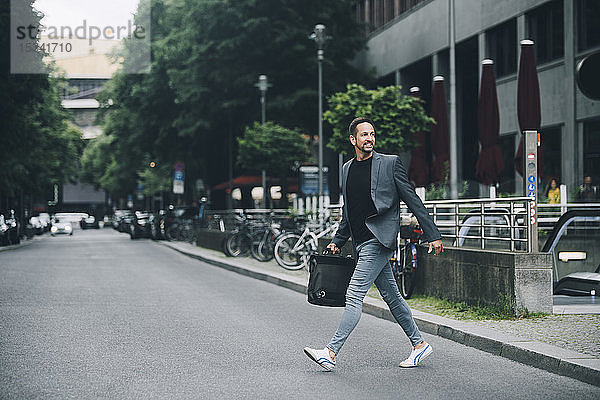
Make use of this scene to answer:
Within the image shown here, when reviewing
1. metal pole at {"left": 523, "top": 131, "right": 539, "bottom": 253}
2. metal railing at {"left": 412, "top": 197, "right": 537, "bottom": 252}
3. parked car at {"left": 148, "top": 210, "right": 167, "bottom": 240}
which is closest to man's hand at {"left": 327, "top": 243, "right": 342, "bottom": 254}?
metal railing at {"left": 412, "top": 197, "right": 537, "bottom": 252}

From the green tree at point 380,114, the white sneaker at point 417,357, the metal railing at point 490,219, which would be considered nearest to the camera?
the white sneaker at point 417,357

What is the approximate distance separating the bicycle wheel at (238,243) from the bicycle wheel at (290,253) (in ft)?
14.6

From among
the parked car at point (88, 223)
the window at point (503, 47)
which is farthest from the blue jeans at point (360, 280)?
the parked car at point (88, 223)

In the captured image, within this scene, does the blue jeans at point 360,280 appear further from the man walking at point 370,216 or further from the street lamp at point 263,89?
the street lamp at point 263,89

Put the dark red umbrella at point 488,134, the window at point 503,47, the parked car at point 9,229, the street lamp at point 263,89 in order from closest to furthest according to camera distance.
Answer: the dark red umbrella at point 488,134
the window at point 503,47
the street lamp at point 263,89
the parked car at point 9,229

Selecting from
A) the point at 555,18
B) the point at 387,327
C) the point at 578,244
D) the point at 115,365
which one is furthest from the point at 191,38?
the point at 115,365

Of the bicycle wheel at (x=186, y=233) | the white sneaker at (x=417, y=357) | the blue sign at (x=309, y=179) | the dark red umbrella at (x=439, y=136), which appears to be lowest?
the white sneaker at (x=417, y=357)

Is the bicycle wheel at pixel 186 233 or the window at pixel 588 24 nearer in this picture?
the window at pixel 588 24

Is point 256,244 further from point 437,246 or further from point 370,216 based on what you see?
point 437,246

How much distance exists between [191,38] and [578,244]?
23.2 metres

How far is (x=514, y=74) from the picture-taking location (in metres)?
28.7

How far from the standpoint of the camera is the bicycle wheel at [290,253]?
1948cm

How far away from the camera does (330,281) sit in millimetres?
7535

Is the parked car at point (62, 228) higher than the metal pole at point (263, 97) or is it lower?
lower
